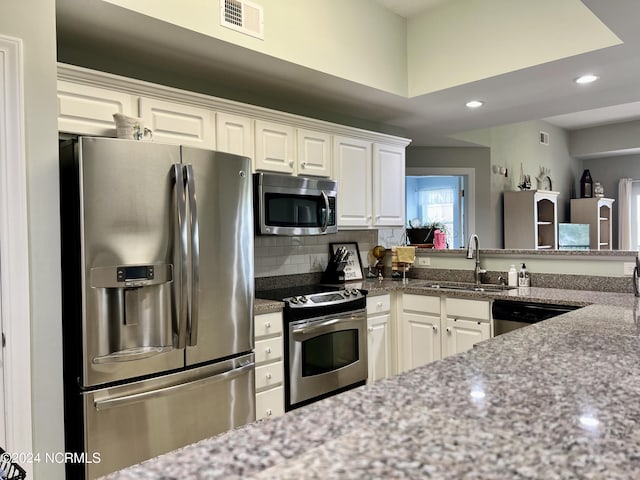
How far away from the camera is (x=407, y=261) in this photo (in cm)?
410

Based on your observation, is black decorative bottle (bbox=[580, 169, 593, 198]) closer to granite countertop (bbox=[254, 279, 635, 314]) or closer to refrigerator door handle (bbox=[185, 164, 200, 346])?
granite countertop (bbox=[254, 279, 635, 314])

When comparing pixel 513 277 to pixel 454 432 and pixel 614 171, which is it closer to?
pixel 454 432

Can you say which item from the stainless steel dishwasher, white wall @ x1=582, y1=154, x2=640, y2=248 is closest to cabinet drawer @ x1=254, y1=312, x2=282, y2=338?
the stainless steel dishwasher

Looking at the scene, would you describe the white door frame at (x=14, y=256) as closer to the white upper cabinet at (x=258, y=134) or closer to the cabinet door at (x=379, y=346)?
the white upper cabinet at (x=258, y=134)

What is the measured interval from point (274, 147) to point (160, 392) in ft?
5.87

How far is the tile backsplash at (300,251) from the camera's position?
354 cm

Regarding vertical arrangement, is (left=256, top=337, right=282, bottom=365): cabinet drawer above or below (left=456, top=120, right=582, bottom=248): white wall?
below

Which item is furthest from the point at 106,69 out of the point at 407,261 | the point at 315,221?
the point at 407,261

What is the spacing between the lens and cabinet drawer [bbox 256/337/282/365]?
8.88 ft

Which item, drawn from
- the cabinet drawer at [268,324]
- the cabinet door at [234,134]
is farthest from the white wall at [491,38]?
the cabinet drawer at [268,324]

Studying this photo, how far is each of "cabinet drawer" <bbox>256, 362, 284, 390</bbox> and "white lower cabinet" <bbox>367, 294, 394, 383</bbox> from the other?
35.7 inches

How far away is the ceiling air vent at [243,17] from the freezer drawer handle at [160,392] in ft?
6.23

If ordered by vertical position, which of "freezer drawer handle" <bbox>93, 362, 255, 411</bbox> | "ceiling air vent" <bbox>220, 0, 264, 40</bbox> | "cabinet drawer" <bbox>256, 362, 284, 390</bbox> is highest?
"ceiling air vent" <bbox>220, 0, 264, 40</bbox>

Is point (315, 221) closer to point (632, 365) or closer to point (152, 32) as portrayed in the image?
point (152, 32)
